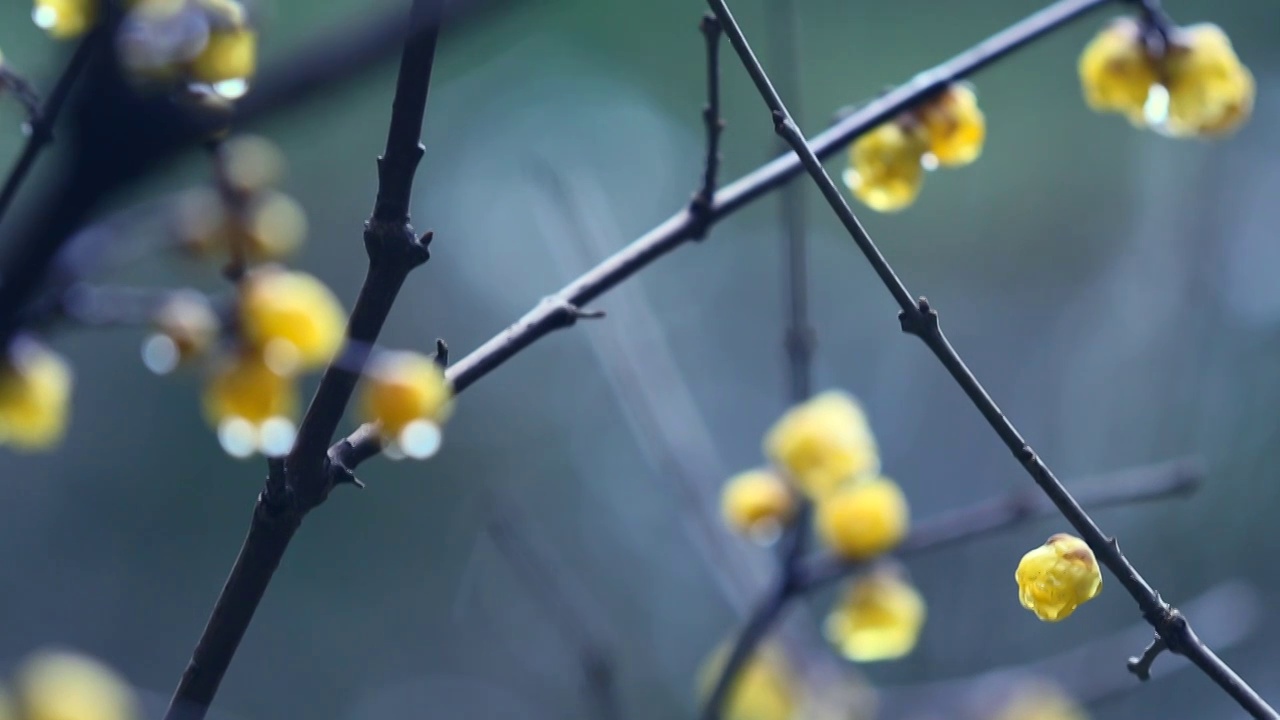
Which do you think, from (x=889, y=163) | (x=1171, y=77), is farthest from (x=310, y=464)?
(x=1171, y=77)

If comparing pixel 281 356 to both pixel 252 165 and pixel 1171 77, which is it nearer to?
pixel 252 165

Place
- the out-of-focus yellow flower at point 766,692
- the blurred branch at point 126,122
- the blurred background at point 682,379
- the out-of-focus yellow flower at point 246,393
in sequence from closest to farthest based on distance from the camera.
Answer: the blurred branch at point 126,122
the out-of-focus yellow flower at point 246,393
the out-of-focus yellow flower at point 766,692
the blurred background at point 682,379

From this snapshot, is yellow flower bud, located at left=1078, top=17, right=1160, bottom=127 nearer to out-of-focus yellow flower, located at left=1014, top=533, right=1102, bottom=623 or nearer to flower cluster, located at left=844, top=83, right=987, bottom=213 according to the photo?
flower cluster, located at left=844, top=83, right=987, bottom=213

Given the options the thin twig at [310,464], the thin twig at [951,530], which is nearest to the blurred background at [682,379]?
the thin twig at [951,530]

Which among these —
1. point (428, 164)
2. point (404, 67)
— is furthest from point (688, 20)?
point (404, 67)

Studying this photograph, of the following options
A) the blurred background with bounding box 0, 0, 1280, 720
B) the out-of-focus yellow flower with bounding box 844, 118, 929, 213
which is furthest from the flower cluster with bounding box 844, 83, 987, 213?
the blurred background with bounding box 0, 0, 1280, 720

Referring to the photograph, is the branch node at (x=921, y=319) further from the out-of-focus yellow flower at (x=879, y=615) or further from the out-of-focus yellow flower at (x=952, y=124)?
the out-of-focus yellow flower at (x=879, y=615)
